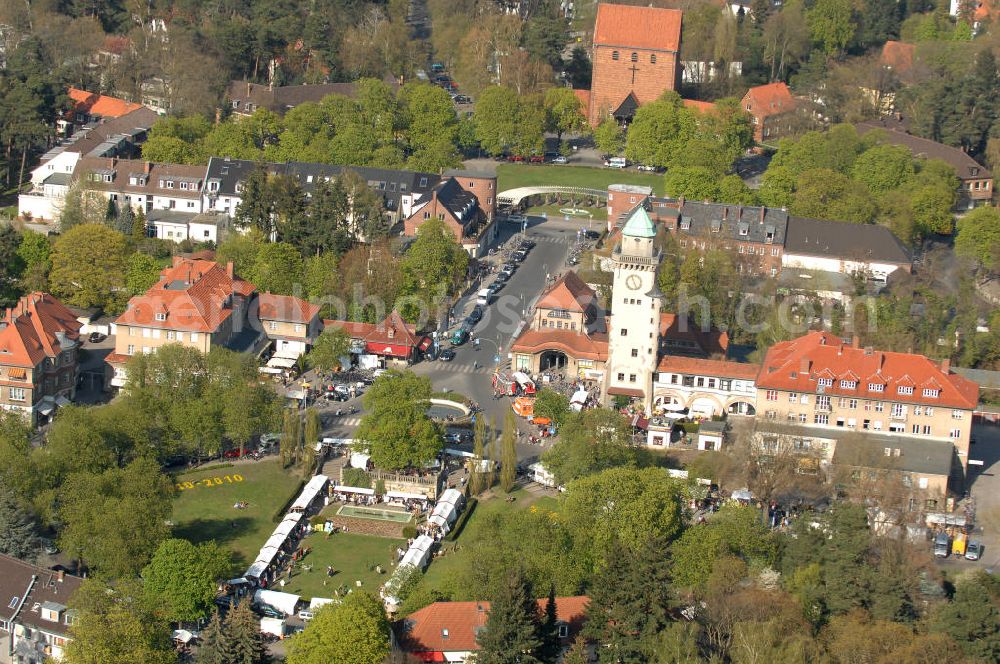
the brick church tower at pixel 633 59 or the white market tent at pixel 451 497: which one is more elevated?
the brick church tower at pixel 633 59

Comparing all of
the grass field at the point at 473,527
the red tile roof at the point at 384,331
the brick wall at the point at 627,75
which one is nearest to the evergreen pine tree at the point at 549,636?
the grass field at the point at 473,527

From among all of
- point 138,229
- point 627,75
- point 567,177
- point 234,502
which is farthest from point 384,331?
point 627,75

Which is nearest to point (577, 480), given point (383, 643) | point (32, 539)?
point (383, 643)

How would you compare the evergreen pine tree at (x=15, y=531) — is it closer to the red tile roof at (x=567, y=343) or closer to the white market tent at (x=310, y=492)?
the white market tent at (x=310, y=492)

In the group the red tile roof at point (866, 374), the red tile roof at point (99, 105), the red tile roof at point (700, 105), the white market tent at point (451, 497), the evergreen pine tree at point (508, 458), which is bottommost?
the white market tent at point (451, 497)

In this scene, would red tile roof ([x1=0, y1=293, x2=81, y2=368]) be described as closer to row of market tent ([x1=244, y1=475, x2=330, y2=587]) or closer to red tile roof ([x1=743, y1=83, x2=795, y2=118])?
row of market tent ([x1=244, y1=475, x2=330, y2=587])

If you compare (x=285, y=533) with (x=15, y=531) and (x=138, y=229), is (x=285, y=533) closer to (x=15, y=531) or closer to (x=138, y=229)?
(x=15, y=531)

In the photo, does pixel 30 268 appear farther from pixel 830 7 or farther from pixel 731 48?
pixel 830 7
